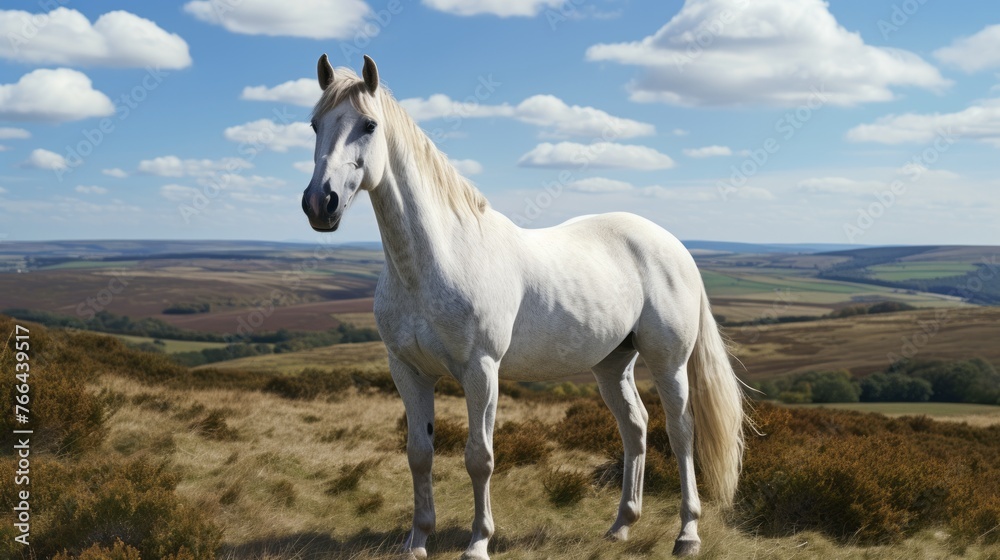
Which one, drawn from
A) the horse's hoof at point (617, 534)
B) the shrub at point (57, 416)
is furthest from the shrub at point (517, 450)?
the shrub at point (57, 416)

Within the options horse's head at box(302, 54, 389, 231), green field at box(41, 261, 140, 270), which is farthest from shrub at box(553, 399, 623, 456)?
green field at box(41, 261, 140, 270)

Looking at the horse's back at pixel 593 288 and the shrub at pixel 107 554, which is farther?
the horse's back at pixel 593 288

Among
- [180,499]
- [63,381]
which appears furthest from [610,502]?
[63,381]

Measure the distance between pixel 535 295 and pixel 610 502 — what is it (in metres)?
2.90

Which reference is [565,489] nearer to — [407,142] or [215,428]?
[407,142]

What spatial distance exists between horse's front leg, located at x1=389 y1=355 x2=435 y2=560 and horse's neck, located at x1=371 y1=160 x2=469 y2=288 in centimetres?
69

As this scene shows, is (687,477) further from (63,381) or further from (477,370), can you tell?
(63,381)

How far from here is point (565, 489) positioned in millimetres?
6078

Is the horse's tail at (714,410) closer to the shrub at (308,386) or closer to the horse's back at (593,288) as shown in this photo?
the horse's back at (593,288)

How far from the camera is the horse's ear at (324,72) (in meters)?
3.77

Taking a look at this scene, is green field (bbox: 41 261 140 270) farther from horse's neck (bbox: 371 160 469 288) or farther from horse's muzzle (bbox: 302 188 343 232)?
horse's muzzle (bbox: 302 188 343 232)

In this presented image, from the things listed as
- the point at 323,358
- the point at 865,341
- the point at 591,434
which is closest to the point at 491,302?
the point at 591,434

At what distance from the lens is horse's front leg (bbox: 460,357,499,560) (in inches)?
159

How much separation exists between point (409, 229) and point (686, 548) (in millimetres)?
3162
